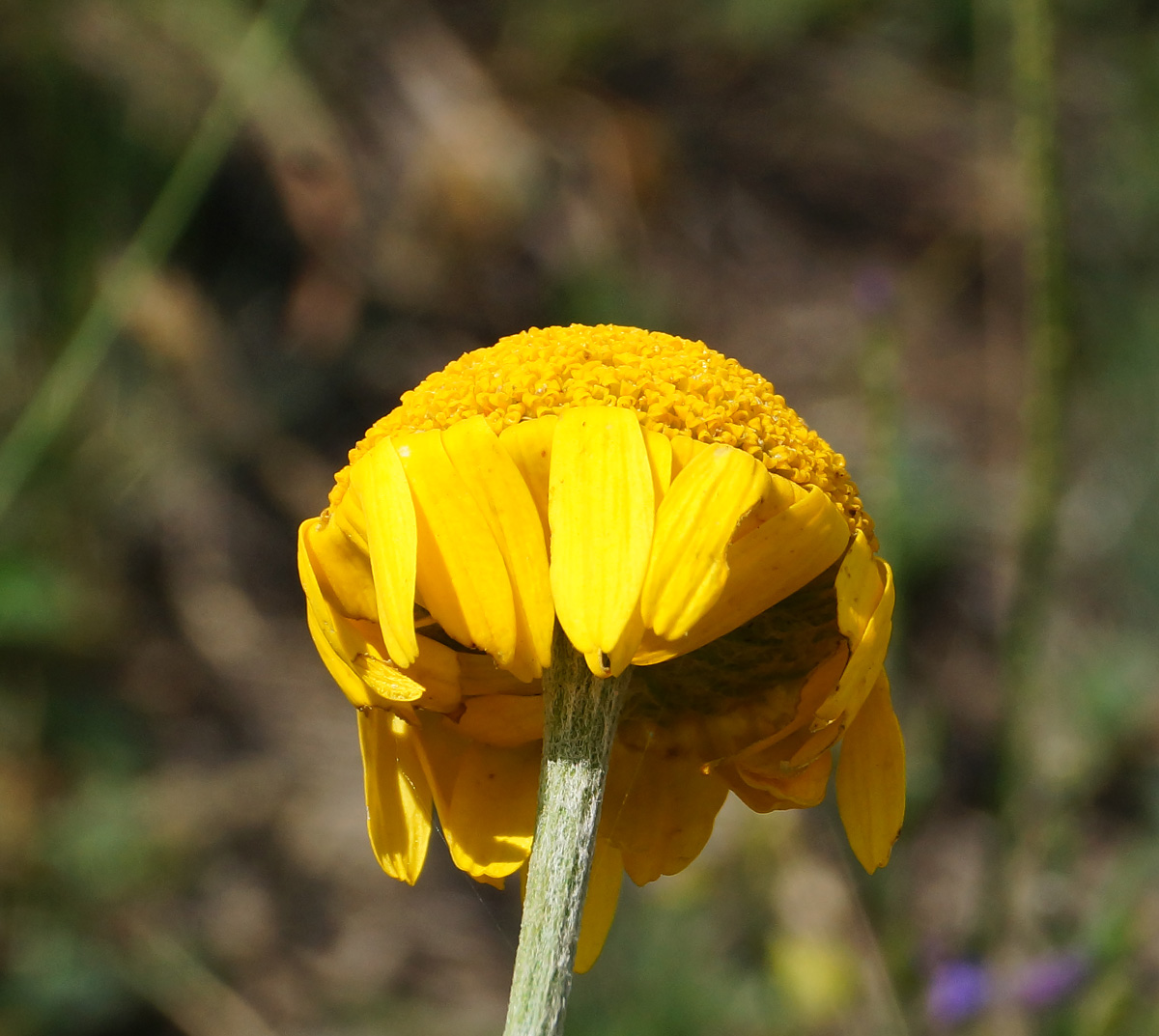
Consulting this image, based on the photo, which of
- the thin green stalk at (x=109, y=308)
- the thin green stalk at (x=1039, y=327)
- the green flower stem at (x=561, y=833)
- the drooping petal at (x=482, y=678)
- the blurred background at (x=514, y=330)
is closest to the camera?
the green flower stem at (x=561, y=833)

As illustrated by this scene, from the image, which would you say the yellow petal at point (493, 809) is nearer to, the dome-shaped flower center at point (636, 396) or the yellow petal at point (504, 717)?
the yellow petal at point (504, 717)

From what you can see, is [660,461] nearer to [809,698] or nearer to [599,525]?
[599,525]

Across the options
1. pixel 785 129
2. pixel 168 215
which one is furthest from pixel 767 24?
pixel 168 215

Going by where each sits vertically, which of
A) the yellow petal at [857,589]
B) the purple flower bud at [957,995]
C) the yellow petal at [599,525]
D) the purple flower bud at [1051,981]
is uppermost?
the yellow petal at [599,525]

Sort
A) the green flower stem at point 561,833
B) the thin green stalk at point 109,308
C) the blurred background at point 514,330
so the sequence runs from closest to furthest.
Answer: the green flower stem at point 561,833, the thin green stalk at point 109,308, the blurred background at point 514,330

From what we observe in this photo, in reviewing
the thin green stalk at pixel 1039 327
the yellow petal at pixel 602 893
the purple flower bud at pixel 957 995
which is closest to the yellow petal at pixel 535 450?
the yellow petal at pixel 602 893

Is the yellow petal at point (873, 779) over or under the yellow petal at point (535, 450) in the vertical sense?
under

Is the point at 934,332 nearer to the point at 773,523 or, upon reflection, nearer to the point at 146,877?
the point at 146,877
